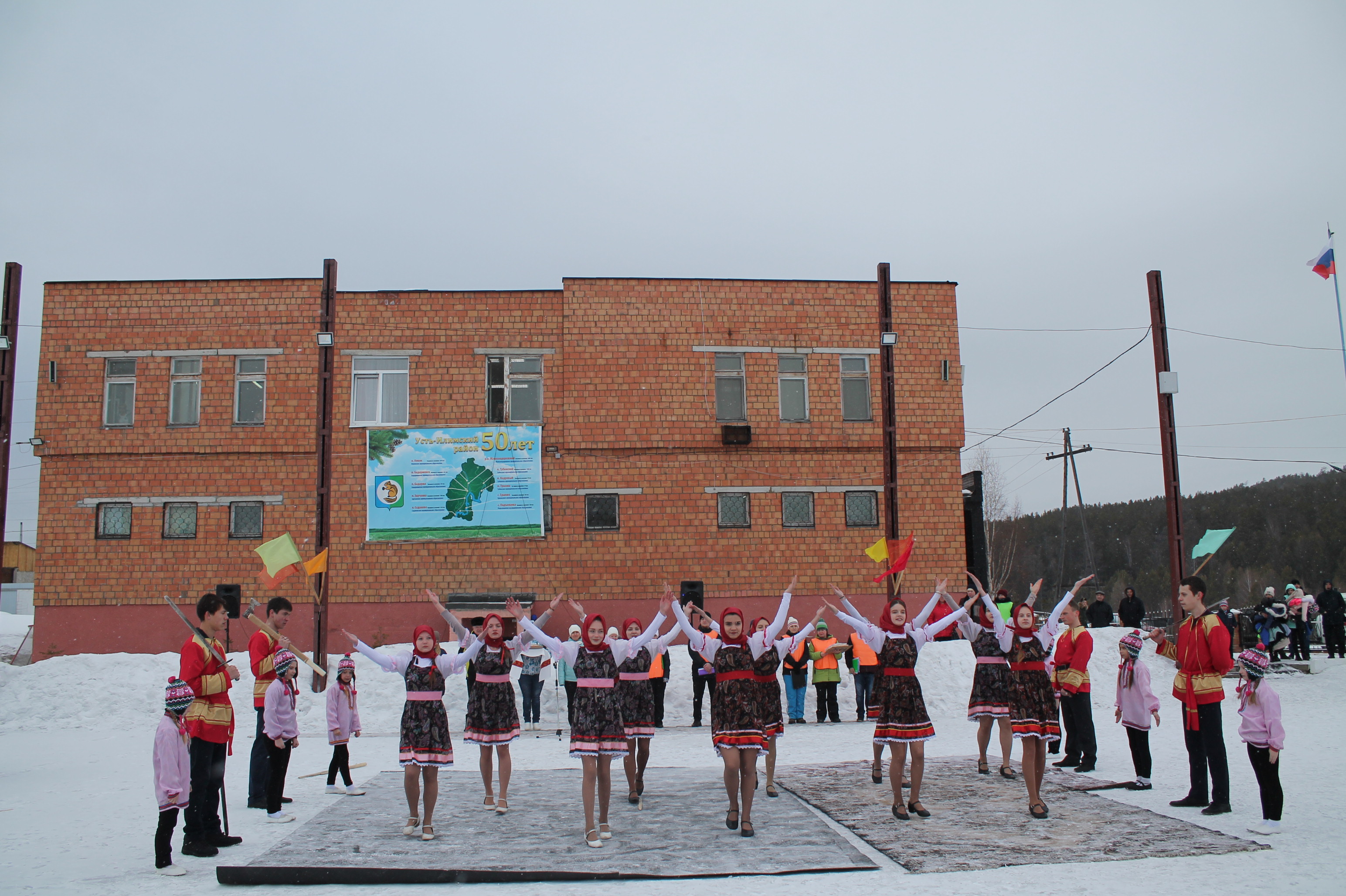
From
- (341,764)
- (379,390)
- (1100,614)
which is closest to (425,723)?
(341,764)

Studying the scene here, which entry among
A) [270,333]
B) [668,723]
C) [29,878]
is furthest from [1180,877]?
[270,333]

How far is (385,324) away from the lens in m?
22.6

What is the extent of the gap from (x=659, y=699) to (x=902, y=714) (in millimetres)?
8724

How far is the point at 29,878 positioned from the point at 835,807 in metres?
6.53

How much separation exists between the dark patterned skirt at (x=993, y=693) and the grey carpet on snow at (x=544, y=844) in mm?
2594

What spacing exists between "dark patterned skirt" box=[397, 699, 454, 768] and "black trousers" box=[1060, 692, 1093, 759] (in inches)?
273

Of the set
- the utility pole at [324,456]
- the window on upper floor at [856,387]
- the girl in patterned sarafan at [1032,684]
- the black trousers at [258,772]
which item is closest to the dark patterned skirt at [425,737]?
the black trousers at [258,772]

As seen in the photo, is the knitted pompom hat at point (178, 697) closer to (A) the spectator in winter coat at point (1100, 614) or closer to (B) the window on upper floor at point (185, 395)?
(B) the window on upper floor at point (185, 395)

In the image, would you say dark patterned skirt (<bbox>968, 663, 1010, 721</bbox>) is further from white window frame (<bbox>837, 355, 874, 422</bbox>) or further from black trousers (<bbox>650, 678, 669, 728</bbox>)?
white window frame (<bbox>837, 355, 874, 422</bbox>)

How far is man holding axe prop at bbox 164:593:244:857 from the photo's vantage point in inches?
307

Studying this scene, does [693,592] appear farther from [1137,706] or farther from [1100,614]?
[1137,706]

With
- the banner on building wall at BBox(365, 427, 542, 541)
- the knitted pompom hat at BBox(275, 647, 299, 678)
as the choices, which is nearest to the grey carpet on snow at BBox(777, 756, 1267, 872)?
the knitted pompom hat at BBox(275, 647, 299, 678)

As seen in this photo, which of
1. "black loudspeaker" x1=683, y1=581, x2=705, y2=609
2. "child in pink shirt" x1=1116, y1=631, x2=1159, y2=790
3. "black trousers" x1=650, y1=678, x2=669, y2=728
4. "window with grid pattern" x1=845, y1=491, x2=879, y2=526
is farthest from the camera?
"window with grid pattern" x1=845, y1=491, x2=879, y2=526

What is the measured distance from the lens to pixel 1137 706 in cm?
991
